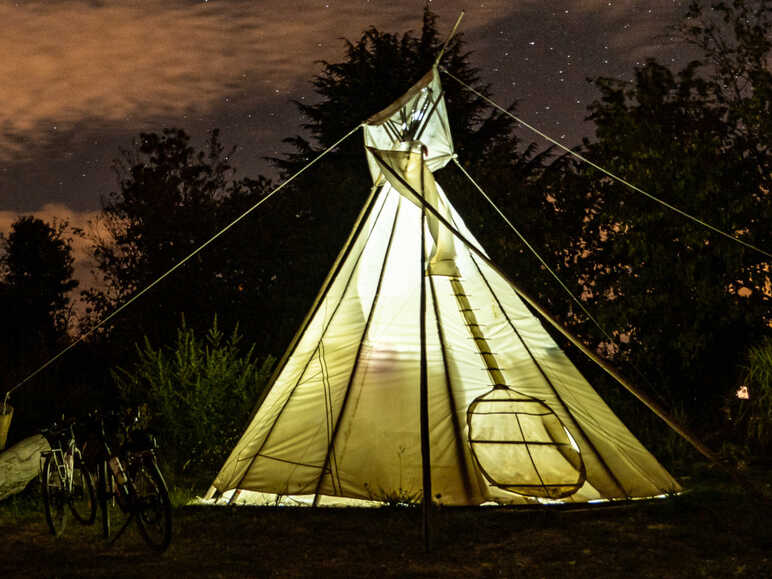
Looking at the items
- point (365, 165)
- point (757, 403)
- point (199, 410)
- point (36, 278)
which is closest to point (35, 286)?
point (36, 278)

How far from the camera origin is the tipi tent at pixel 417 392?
18.4ft

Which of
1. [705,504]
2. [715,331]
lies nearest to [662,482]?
[705,504]

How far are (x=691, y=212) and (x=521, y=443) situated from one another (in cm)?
487

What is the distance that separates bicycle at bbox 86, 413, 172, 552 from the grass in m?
0.14

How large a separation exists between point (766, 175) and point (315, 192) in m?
7.97

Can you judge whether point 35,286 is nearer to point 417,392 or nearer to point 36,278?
point 36,278

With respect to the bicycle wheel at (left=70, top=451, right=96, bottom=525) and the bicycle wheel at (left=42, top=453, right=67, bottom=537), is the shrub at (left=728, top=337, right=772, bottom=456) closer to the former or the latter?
the bicycle wheel at (left=70, top=451, right=96, bottom=525)

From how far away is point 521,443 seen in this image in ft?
18.8

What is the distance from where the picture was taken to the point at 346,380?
6012 millimetres

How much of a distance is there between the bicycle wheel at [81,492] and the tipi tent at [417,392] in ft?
2.99

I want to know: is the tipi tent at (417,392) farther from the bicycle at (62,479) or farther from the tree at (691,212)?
the tree at (691,212)

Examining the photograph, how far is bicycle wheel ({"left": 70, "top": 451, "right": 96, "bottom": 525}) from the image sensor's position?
5.18m

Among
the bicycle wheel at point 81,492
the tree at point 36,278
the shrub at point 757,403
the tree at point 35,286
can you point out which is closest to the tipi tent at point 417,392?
the bicycle wheel at point 81,492

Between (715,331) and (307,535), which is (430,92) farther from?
(715,331)
